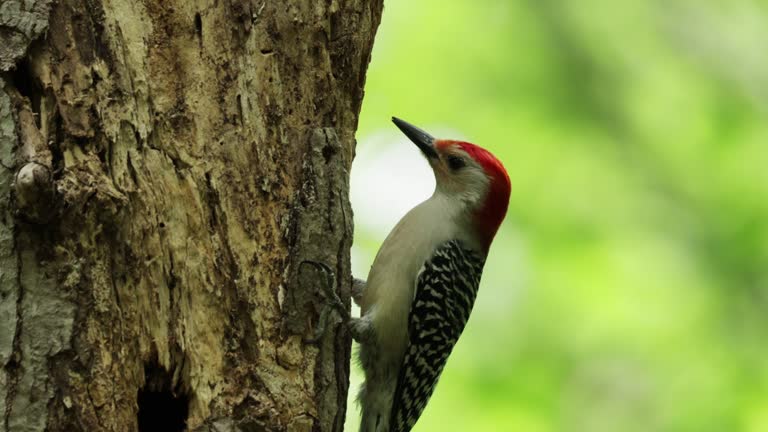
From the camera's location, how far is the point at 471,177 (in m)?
5.47

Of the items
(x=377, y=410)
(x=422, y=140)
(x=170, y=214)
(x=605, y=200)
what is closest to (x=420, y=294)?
(x=377, y=410)

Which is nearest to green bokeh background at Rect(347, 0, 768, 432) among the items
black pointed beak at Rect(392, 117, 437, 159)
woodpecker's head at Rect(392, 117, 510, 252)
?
woodpecker's head at Rect(392, 117, 510, 252)

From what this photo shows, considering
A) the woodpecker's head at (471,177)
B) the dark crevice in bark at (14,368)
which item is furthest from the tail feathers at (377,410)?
the dark crevice in bark at (14,368)

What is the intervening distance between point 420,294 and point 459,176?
34.2 inches

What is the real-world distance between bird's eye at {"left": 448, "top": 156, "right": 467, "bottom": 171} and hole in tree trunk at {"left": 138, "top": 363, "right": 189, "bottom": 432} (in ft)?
8.59

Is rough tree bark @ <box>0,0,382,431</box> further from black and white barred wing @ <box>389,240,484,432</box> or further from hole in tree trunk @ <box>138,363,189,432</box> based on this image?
black and white barred wing @ <box>389,240,484,432</box>

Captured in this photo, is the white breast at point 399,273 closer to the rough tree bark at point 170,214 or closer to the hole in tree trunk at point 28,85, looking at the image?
the rough tree bark at point 170,214

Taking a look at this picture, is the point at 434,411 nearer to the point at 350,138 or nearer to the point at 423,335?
the point at 423,335

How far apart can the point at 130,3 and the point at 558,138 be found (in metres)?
5.15

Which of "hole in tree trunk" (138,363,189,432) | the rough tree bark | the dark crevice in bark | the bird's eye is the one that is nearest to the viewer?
the dark crevice in bark

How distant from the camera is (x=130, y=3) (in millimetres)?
3447

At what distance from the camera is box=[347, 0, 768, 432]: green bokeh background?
745 centimetres

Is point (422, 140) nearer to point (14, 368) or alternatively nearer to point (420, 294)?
point (420, 294)

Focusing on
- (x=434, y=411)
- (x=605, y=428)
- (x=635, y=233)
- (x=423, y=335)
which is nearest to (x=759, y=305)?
(x=635, y=233)
